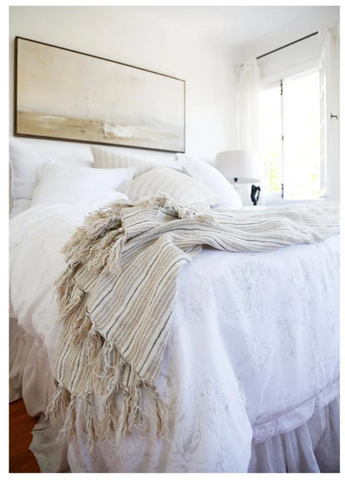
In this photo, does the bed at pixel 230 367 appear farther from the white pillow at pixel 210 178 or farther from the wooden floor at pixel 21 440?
the white pillow at pixel 210 178

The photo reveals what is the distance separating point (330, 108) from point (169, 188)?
6.32 ft

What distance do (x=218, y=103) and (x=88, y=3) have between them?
1616 millimetres

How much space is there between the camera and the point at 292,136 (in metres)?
3.82

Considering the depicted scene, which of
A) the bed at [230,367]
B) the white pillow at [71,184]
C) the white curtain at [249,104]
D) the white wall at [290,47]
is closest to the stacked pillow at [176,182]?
the white pillow at [71,184]

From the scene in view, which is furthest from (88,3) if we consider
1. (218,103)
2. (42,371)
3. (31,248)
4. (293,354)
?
(293,354)

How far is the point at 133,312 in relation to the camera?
0.81 meters

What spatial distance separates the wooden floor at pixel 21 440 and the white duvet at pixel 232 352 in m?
0.31

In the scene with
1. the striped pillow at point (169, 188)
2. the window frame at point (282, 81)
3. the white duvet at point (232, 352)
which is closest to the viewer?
the white duvet at point (232, 352)

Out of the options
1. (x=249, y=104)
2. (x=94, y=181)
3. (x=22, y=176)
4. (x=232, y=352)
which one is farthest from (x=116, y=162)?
(x=249, y=104)

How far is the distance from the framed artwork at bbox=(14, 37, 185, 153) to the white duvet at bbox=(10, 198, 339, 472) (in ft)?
5.93

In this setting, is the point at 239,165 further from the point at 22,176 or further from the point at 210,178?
the point at 22,176

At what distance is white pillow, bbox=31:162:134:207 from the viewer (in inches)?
80.4

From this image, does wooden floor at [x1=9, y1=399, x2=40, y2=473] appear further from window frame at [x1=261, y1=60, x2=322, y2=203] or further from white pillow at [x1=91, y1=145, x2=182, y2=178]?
window frame at [x1=261, y1=60, x2=322, y2=203]

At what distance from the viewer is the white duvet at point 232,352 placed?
713 mm
